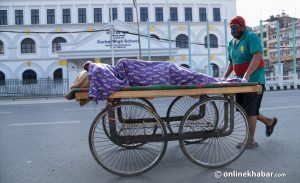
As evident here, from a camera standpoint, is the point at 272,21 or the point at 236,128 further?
the point at 272,21

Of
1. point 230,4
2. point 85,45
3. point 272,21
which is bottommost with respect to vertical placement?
point 85,45

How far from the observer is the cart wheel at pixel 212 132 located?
421 centimetres

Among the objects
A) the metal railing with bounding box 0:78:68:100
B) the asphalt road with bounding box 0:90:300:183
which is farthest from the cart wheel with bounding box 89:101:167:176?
the metal railing with bounding box 0:78:68:100

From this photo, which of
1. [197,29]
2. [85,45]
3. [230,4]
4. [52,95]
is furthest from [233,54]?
[230,4]

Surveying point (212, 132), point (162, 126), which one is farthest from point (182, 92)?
point (212, 132)

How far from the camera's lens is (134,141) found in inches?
164

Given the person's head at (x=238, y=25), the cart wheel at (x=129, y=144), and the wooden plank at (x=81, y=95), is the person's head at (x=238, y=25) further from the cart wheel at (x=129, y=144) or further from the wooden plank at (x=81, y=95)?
the wooden plank at (x=81, y=95)

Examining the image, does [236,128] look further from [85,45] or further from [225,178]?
[85,45]

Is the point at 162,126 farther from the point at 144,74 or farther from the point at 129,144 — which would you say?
the point at 144,74

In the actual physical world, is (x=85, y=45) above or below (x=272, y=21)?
below

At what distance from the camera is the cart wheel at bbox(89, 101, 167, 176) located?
13.3 feet

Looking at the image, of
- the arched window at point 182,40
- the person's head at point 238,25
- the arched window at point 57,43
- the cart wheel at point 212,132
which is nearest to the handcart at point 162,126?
the cart wheel at point 212,132

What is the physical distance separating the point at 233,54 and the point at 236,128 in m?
1.16

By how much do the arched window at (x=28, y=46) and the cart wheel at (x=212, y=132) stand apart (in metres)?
36.0
